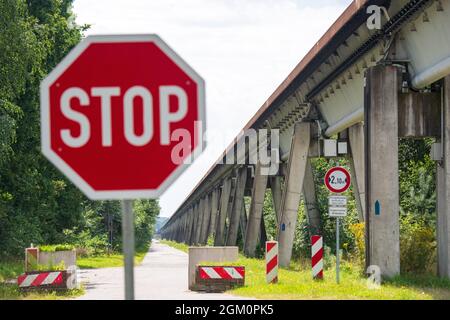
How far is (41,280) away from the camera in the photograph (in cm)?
1845

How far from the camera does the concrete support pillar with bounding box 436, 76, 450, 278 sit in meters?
19.0

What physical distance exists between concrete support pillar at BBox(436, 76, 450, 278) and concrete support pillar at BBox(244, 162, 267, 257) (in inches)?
905

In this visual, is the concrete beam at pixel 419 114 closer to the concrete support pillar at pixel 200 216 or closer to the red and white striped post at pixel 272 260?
the red and white striped post at pixel 272 260

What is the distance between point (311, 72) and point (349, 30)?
5.93m

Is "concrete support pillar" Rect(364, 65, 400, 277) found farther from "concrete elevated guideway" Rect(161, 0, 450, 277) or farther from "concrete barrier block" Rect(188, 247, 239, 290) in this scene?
"concrete barrier block" Rect(188, 247, 239, 290)

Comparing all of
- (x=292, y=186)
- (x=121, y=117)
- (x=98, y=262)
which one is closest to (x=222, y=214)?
(x=98, y=262)

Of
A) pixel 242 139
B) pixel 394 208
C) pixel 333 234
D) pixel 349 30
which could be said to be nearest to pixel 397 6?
pixel 349 30

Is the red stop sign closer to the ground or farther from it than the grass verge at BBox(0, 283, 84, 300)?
farther from it

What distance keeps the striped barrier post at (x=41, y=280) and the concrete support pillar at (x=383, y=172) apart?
7237mm

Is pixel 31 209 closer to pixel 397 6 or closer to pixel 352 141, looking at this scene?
Answer: pixel 352 141

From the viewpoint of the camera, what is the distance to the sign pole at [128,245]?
3.70 metres

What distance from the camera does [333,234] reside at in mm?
37875

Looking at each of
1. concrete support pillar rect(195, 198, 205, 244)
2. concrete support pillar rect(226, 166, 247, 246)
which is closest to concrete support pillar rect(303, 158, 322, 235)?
concrete support pillar rect(226, 166, 247, 246)

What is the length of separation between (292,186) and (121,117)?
27955 millimetres
